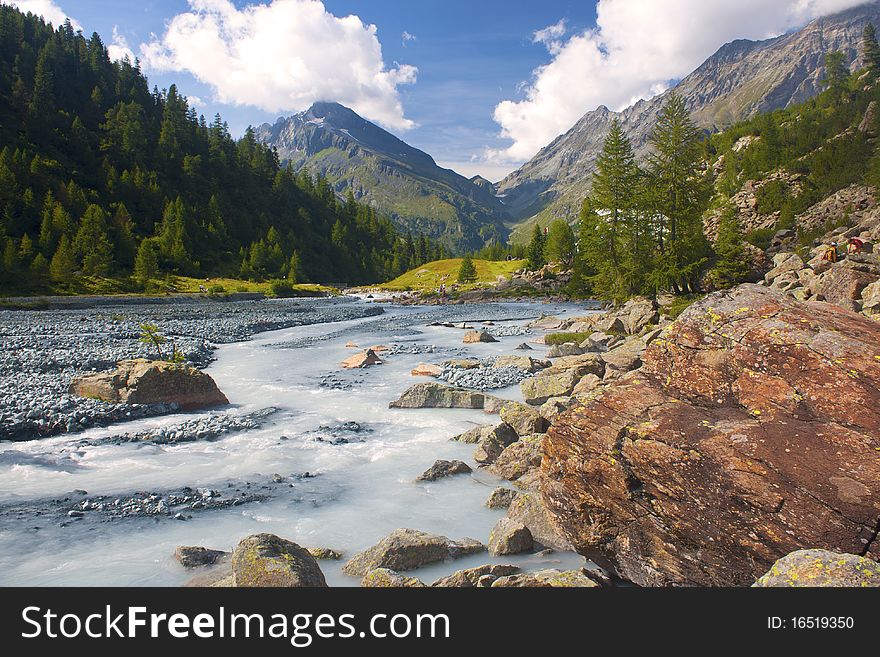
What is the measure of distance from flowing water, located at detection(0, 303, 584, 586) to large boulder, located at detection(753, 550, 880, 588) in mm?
3305

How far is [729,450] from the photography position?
20.5 feet

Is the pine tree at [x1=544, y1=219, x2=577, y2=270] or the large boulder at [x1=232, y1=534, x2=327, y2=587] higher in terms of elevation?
the pine tree at [x1=544, y1=219, x2=577, y2=270]

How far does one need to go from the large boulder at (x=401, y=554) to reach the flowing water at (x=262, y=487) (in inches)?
8.8

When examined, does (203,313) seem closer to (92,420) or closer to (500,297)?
(92,420)

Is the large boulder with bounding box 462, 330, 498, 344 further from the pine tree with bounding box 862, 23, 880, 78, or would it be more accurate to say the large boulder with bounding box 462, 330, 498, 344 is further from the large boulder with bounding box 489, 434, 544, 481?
the pine tree with bounding box 862, 23, 880, 78

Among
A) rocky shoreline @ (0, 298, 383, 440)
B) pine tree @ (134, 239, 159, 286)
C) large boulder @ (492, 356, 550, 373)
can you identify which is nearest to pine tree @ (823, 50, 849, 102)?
large boulder @ (492, 356, 550, 373)

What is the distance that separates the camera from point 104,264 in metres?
89.2

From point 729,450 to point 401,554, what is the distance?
A: 520 centimetres

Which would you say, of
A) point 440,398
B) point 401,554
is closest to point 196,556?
point 401,554

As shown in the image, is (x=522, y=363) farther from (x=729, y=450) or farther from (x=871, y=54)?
(x=871, y=54)

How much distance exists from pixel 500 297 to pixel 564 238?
23.4 metres

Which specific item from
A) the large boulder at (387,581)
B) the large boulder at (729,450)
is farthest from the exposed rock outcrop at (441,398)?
the large boulder at (387,581)

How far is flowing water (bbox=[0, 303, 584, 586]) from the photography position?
7.93 meters

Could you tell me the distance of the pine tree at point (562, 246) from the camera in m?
102
